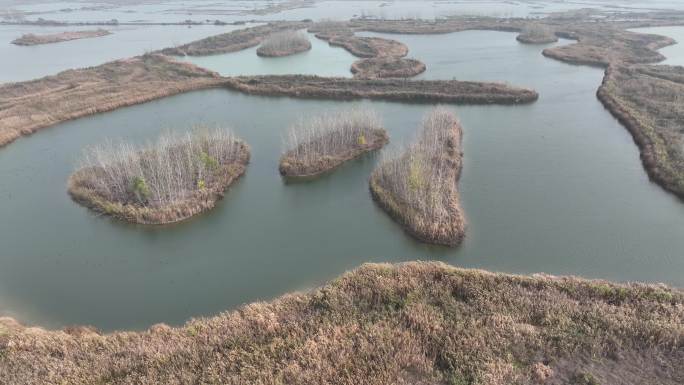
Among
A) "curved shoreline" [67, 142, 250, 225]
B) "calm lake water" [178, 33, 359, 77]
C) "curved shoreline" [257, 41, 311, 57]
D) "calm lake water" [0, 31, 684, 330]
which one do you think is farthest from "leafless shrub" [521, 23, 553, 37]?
"curved shoreline" [67, 142, 250, 225]

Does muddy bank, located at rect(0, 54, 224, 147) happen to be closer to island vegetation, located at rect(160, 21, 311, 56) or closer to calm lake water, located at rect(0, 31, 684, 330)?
calm lake water, located at rect(0, 31, 684, 330)

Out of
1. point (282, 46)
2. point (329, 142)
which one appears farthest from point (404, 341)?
point (282, 46)

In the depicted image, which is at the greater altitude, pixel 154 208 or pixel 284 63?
pixel 284 63

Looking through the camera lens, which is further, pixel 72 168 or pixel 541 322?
pixel 72 168

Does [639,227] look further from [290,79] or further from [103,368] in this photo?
[290,79]

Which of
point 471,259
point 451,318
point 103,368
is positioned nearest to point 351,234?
point 471,259

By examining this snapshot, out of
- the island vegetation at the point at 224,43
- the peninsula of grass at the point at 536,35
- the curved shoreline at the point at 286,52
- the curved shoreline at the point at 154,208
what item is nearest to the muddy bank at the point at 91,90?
the island vegetation at the point at 224,43

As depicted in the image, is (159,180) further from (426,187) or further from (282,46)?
(282,46)
